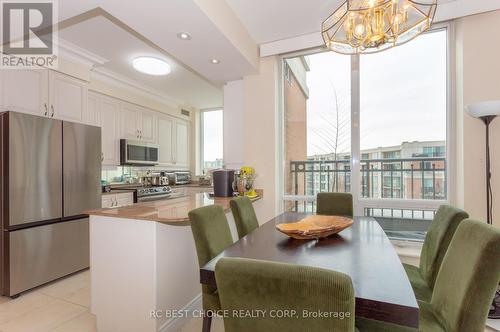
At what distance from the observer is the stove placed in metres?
3.75

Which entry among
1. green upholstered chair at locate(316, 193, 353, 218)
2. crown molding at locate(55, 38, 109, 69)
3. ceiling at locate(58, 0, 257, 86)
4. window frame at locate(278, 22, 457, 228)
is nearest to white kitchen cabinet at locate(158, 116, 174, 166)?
crown molding at locate(55, 38, 109, 69)

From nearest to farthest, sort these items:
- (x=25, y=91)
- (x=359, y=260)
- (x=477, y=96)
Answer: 1. (x=359, y=260)
2. (x=477, y=96)
3. (x=25, y=91)

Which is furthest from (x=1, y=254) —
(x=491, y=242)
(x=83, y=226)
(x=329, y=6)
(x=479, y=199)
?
(x=479, y=199)

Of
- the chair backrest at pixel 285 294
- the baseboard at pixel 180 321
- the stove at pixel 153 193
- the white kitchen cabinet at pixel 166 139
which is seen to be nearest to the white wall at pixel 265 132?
the baseboard at pixel 180 321

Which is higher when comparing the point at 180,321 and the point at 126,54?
the point at 126,54

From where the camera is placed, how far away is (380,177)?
2922 mm

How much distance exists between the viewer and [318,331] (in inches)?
30.5

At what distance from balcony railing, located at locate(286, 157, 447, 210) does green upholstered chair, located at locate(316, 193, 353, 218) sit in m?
0.62

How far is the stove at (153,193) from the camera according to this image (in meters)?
3.75

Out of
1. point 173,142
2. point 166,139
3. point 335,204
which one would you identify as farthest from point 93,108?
point 335,204

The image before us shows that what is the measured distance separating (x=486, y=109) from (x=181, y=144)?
4783 mm

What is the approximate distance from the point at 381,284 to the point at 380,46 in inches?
60.7

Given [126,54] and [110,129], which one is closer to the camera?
[126,54]

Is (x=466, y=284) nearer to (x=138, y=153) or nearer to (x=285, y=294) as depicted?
(x=285, y=294)
